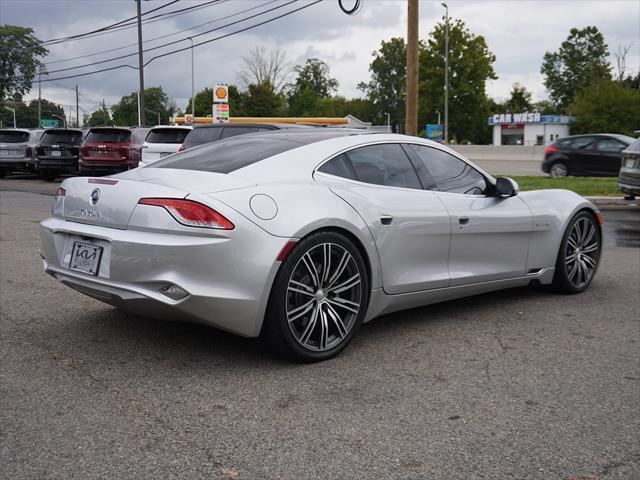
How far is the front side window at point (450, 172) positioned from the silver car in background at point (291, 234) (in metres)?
0.01

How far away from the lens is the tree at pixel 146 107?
131000 mm

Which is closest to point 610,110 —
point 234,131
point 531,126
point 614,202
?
point 531,126

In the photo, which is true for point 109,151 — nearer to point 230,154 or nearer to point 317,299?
point 230,154

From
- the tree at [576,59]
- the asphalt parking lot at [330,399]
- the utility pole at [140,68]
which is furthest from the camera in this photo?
the tree at [576,59]

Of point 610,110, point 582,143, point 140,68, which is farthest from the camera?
point 610,110

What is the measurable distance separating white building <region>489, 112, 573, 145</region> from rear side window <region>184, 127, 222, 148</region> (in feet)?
258

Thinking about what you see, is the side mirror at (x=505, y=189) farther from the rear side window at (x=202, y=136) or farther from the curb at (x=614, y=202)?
the curb at (x=614, y=202)

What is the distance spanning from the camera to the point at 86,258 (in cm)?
409

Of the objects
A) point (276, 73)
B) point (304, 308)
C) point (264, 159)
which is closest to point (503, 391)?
point (304, 308)

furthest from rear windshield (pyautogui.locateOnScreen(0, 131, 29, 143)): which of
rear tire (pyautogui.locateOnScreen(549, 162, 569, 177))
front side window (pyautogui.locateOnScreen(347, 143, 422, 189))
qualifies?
front side window (pyautogui.locateOnScreen(347, 143, 422, 189))

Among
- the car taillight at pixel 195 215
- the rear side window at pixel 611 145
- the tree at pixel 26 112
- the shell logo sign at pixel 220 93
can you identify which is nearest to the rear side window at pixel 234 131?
the car taillight at pixel 195 215

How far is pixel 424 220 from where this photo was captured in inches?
186

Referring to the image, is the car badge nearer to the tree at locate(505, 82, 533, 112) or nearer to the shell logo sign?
the shell logo sign

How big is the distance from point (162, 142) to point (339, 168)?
13.2 m
